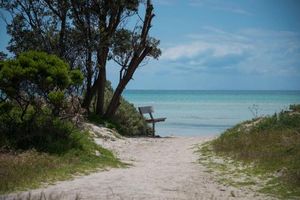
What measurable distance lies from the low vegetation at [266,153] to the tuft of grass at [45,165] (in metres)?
3.28

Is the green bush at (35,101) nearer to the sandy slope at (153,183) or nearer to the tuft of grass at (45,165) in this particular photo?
the tuft of grass at (45,165)

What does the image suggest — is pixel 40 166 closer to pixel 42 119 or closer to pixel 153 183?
pixel 153 183

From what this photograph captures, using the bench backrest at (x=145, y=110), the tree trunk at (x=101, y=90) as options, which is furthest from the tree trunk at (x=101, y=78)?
the bench backrest at (x=145, y=110)

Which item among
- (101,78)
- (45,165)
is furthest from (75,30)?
(45,165)

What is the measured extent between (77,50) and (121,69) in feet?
11.1

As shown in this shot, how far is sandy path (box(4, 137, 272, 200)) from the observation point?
29.7ft

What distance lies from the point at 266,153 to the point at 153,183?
13.5ft

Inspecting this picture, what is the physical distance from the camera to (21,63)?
13.2 m

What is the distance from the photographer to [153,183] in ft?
33.8

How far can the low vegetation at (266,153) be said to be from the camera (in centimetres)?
1018

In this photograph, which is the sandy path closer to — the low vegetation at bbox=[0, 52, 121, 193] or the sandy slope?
the sandy slope

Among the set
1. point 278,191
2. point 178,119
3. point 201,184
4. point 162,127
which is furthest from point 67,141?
point 178,119

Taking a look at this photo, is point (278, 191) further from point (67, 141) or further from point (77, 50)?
point (77, 50)

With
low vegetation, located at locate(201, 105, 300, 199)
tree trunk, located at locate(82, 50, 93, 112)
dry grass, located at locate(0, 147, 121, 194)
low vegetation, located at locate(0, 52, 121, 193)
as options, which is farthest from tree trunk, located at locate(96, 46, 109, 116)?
dry grass, located at locate(0, 147, 121, 194)
